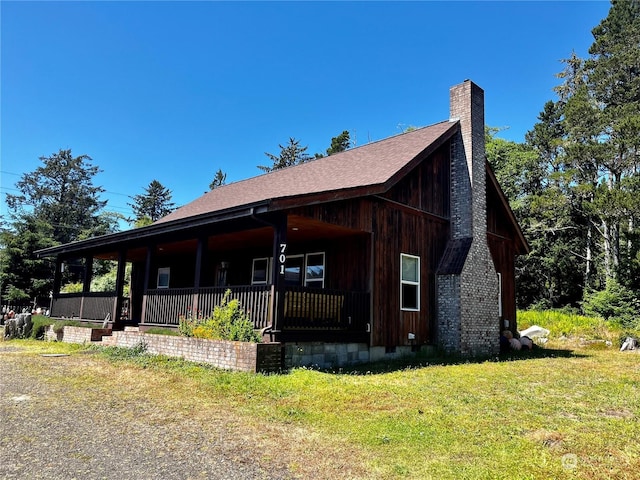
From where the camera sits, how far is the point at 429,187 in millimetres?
13516

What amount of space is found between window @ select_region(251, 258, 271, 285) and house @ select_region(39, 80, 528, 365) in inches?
1.9

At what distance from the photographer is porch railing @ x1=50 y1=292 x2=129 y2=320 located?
47.9ft

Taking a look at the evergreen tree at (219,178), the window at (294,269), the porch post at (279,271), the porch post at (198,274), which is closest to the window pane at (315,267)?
the window at (294,269)

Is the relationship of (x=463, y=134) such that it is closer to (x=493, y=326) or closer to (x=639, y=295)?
(x=493, y=326)

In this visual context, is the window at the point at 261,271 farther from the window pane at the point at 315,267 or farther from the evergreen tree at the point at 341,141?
the evergreen tree at the point at 341,141

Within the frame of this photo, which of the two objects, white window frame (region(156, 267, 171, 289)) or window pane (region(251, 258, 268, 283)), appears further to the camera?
white window frame (region(156, 267, 171, 289))

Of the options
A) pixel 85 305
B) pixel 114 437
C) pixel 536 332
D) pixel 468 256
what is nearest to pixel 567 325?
pixel 536 332

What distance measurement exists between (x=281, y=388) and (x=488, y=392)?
3.31m

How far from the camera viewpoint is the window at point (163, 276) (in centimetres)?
1903

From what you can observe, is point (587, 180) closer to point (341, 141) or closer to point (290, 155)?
point (341, 141)

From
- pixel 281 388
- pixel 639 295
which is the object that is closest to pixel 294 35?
pixel 281 388

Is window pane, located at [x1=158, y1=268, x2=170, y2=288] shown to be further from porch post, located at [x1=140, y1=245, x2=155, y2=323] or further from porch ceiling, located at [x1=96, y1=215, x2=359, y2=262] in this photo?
porch post, located at [x1=140, y1=245, x2=155, y2=323]

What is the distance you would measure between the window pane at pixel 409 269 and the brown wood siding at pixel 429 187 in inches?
58.4

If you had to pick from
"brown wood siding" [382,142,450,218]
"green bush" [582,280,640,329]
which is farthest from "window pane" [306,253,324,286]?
"green bush" [582,280,640,329]
